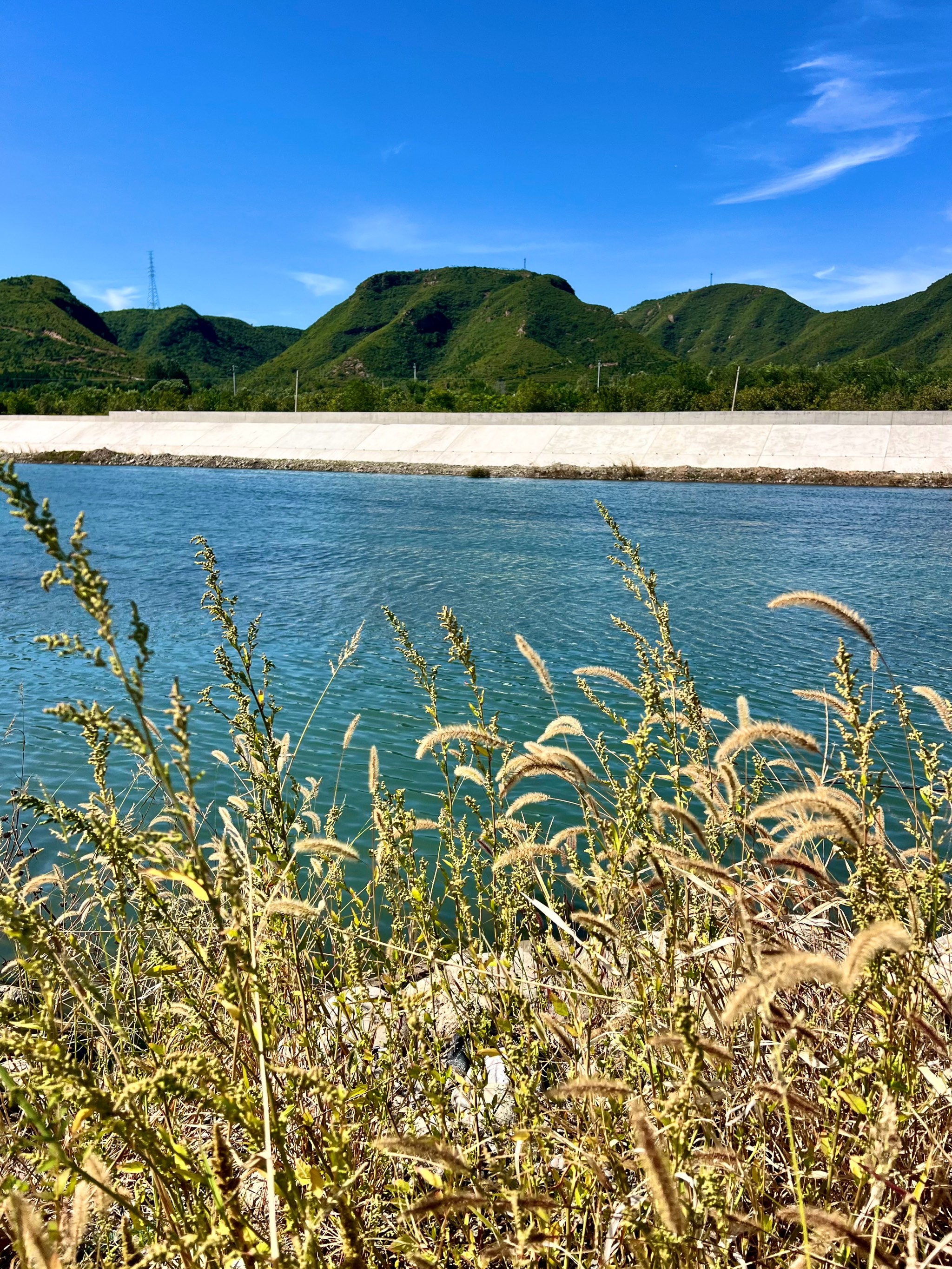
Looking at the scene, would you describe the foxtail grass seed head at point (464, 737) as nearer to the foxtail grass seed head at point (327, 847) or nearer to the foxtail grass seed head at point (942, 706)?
the foxtail grass seed head at point (327, 847)

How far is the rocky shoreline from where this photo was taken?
35.1 meters

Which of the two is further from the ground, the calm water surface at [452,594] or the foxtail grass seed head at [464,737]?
the foxtail grass seed head at [464,737]

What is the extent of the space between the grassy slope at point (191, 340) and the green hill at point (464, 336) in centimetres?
2546

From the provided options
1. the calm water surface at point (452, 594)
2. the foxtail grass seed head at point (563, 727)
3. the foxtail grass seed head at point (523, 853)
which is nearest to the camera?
the foxtail grass seed head at point (523, 853)

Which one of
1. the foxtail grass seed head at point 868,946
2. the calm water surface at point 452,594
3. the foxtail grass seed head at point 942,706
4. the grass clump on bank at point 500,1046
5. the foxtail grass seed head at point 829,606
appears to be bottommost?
the calm water surface at point 452,594

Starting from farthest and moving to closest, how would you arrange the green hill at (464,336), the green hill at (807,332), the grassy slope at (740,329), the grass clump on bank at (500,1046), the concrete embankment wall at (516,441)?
the grassy slope at (740,329) → the green hill at (807,332) → the green hill at (464,336) → the concrete embankment wall at (516,441) → the grass clump on bank at (500,1046)

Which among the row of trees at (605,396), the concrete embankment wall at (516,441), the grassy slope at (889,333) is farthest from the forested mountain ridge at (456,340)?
the concrete embankment wall at (516,441)

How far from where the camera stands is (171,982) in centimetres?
223

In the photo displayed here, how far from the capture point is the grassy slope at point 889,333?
127562 millimetres

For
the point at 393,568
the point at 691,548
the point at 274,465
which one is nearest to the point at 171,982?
the point at 393,568

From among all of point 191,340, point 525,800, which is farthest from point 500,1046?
point 191,340

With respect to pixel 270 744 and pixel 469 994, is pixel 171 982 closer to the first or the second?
pixel 270 744

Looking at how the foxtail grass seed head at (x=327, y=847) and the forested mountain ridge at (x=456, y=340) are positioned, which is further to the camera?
the forested mountain ridge at (x=456, y=340)

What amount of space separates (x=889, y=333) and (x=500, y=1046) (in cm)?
15716
